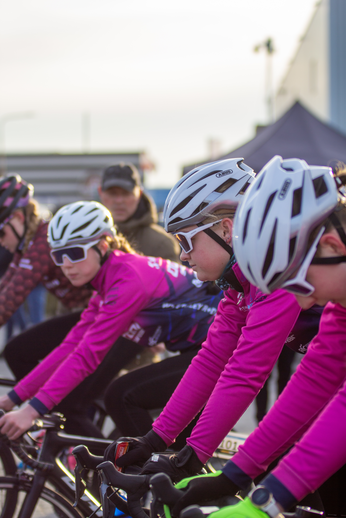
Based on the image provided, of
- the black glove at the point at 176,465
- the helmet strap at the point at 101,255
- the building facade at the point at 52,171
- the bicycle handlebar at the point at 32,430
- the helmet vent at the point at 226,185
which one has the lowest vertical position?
the building facade at the point at 52,171

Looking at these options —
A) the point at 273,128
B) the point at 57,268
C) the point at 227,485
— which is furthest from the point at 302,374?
Answer: the point at 273,128

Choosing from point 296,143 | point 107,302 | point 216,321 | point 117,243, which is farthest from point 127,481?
point 296,143

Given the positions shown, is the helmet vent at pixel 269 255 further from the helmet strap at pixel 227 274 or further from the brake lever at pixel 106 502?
the brake lever at pixel 106 502

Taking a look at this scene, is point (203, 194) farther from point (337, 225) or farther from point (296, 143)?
point (296, 143)

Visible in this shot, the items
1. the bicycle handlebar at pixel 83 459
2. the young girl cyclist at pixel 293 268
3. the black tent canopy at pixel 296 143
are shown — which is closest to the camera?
the young girl cyclist at pixel 293 268

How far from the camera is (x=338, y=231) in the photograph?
1.48m

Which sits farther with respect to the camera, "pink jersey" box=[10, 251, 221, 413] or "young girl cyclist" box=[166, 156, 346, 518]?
"pink jersey" box=[10, 251, 221, 413]

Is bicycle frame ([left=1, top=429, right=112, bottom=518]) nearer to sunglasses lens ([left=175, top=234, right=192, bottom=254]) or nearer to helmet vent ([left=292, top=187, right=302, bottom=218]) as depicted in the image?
sunglasses lens ([left=175, top=234, right=192, bottom=254])

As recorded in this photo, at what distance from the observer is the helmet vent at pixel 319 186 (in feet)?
4.93

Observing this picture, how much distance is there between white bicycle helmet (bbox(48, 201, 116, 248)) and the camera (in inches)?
127

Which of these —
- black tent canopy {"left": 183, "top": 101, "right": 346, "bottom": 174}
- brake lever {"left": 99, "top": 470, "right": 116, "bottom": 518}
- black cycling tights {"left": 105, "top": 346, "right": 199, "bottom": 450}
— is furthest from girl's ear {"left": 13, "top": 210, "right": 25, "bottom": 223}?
black tent canopy {"left": 183, "top": 101, "right": 346, "bottom": 174}

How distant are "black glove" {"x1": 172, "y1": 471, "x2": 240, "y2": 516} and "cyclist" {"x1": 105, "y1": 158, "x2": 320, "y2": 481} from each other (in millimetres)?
326

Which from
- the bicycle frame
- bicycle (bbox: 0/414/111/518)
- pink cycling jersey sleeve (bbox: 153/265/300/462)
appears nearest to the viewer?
pink cycling jersey sleeve (bbox: 153/265/300/462)

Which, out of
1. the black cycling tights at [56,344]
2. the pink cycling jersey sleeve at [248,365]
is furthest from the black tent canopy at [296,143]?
the pink cycling jersey sleeve at [248,365]
